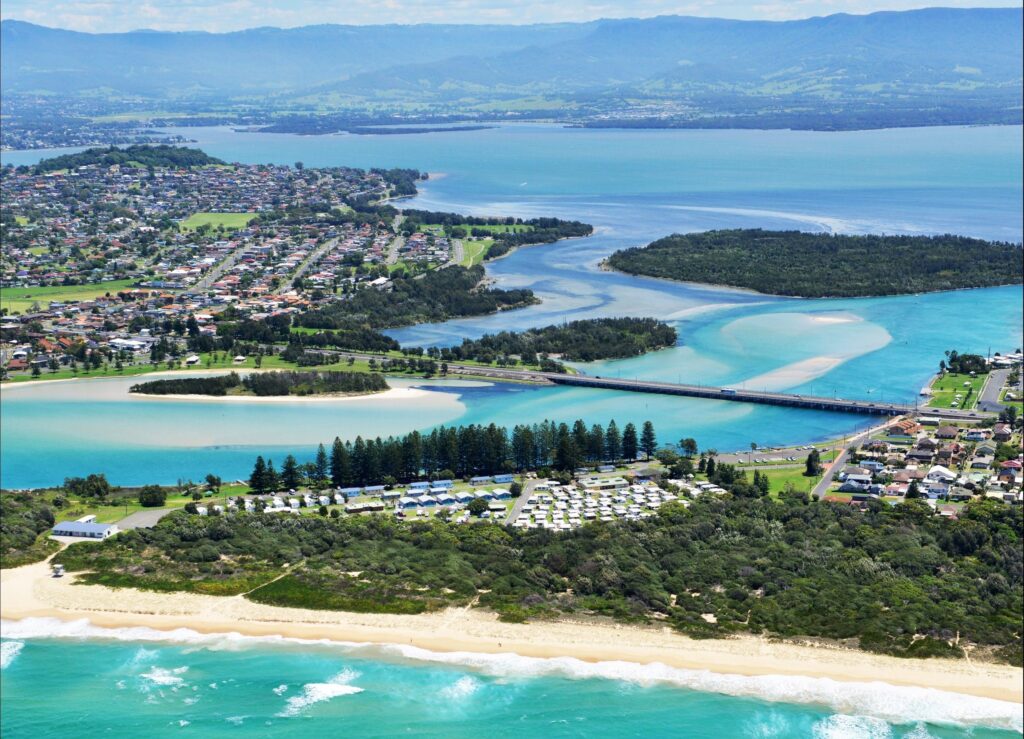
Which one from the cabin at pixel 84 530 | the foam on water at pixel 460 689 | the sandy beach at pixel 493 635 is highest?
the cabin at pixel 84 530

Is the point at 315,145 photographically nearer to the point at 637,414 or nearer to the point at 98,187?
the point at 98,187

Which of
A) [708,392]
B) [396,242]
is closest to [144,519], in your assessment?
[708,392]

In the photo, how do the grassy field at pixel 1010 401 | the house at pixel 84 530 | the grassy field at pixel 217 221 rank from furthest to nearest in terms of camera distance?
the grassy field at pixel 217 221 → the grassy field at pixel 1010 401 → the house at pixel 84 530

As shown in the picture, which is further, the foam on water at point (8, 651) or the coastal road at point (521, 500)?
the coastal road at point (521, 500)

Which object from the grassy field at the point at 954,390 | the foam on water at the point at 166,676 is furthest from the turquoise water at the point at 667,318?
the foam on water at the point at 166,676

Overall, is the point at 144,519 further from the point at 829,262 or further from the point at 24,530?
the point at 829,262

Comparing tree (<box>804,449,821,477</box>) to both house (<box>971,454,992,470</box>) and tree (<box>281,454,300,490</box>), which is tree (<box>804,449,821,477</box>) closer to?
house (<box>971,454,992,470</box>)

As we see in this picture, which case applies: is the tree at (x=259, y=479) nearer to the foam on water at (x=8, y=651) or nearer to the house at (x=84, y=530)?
the house at (x=84, y=530)
